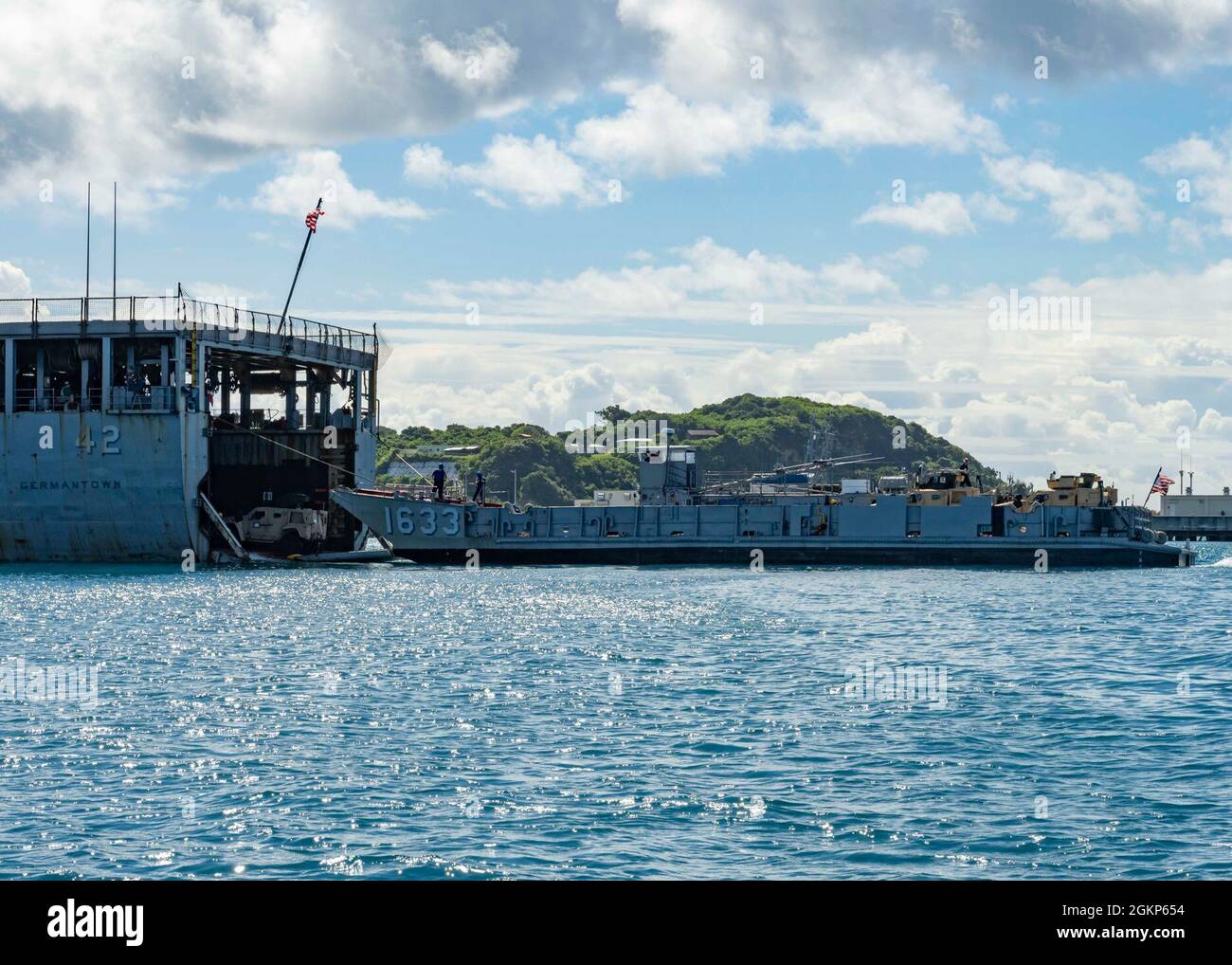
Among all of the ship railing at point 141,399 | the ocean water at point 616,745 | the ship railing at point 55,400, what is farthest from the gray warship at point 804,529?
the ocean water at point 616,745

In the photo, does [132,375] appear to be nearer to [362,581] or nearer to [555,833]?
[362,581]

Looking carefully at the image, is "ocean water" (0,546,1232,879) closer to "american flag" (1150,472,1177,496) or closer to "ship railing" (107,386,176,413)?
"ship railing" (107,386,176,413)

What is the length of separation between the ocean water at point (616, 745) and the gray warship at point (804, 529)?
97.6 ft

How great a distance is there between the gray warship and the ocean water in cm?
2976

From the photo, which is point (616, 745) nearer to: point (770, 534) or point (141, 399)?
point (141, 399)

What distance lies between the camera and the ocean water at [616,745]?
1551 cm

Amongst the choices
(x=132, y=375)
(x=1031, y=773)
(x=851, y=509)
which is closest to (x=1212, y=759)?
(x=1031, y=773)

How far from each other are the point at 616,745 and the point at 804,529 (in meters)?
57.6

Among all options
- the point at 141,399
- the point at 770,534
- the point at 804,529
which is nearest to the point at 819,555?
the point at 804,529
